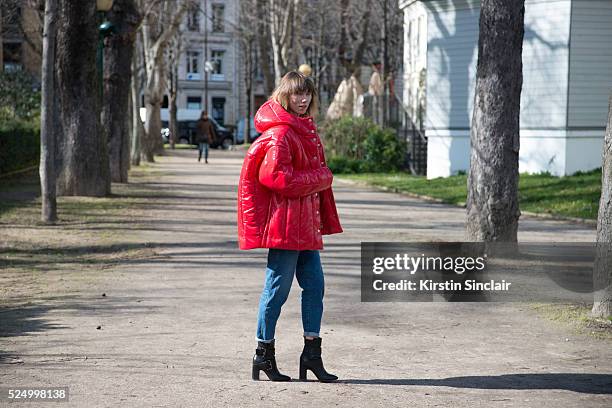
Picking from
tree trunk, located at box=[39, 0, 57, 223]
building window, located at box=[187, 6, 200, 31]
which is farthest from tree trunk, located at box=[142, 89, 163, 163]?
building window, located at box=[187, 6, 200, 31]

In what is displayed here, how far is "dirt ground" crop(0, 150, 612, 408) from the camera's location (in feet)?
19.9

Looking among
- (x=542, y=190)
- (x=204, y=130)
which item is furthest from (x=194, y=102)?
(x=542, y=190)

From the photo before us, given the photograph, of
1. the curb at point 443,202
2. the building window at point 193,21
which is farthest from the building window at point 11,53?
the curb at point 443,202

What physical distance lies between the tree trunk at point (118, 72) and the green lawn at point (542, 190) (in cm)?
624

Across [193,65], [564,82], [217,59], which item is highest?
[217,59]

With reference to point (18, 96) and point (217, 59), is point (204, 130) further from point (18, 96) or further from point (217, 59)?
point (217, 59)

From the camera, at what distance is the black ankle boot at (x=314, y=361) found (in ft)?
20.6

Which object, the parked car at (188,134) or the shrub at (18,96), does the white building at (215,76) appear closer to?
the parked car at (188,134)

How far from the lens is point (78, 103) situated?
1945cm

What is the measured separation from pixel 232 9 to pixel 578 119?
66.6 meters

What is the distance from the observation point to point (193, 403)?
5770 mm

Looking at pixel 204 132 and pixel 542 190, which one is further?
pixel 204 132

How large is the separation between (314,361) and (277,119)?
4.60 feet

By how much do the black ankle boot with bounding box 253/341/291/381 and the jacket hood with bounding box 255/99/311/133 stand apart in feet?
4.12
